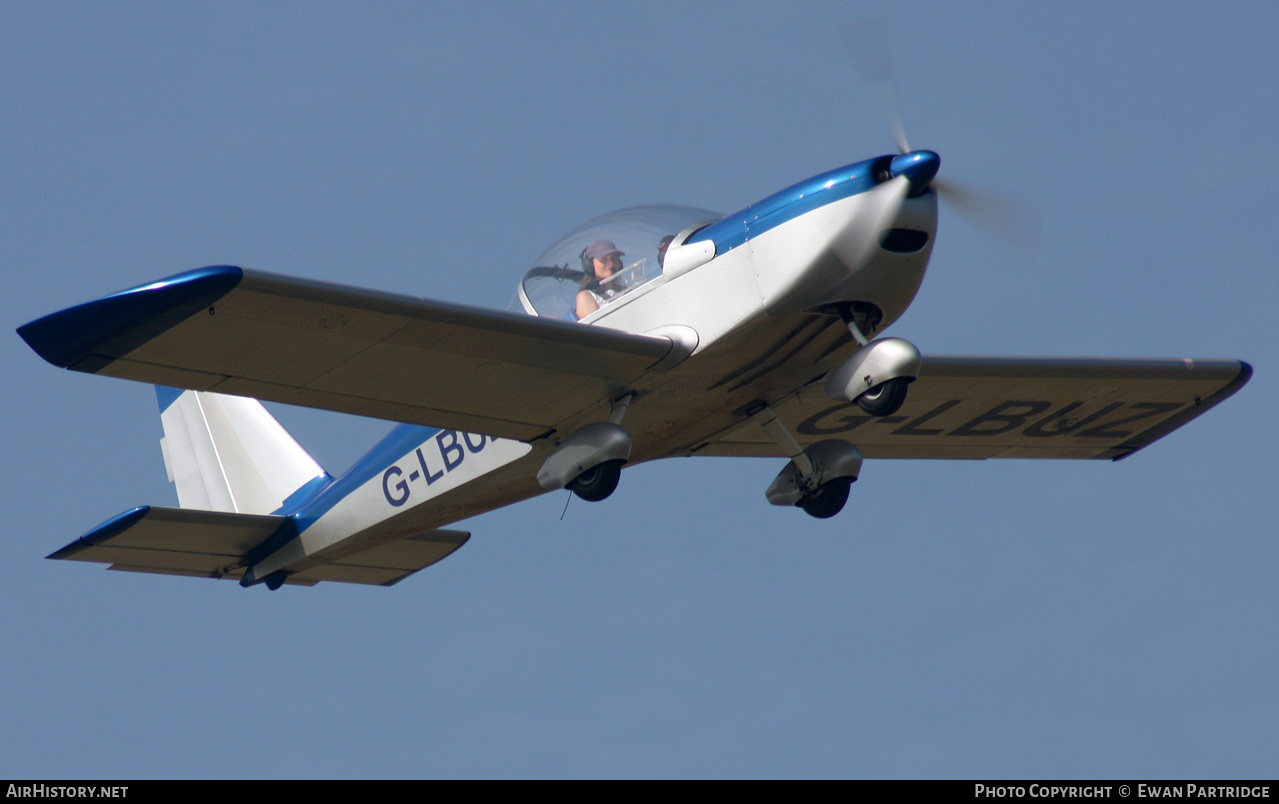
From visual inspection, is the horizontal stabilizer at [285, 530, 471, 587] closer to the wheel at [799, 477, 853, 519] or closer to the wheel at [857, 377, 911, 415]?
the wheel at [799, 477, 853, 519]

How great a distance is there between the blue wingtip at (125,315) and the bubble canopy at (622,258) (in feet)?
8.70

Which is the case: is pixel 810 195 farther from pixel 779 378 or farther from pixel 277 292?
pixel 277 292

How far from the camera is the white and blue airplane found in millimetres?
10727

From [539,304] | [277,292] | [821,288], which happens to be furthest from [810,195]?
[277,292]

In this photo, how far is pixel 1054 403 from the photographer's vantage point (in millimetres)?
14531

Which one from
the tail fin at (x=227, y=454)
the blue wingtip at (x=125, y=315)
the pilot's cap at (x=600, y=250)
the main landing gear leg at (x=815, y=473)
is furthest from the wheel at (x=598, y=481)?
the tail fin at (x=227, y=454)

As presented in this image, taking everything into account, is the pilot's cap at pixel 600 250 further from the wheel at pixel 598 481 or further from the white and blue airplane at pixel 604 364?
the wheel at pixel 598 481

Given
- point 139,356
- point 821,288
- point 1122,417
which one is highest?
point 139,356

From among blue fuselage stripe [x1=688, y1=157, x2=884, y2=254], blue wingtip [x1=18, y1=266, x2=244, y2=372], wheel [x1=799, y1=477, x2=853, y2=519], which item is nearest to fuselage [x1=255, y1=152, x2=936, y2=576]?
blue fuselage stripe [x1=688, y1=157, x2=884, y2=254]

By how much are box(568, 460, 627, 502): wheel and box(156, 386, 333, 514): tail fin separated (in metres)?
5.20

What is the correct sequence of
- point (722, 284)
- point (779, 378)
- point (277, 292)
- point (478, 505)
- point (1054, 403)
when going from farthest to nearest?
point (1054, 403) < point (478, 505) < point (779, 378) < point (722, 284) < point (277, 292)

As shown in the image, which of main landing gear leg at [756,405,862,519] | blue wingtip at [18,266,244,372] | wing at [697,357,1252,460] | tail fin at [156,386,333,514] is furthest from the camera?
tail fin at [156,386,333,514]

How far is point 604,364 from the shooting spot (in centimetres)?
1145

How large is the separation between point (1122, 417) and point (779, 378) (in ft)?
15.6
